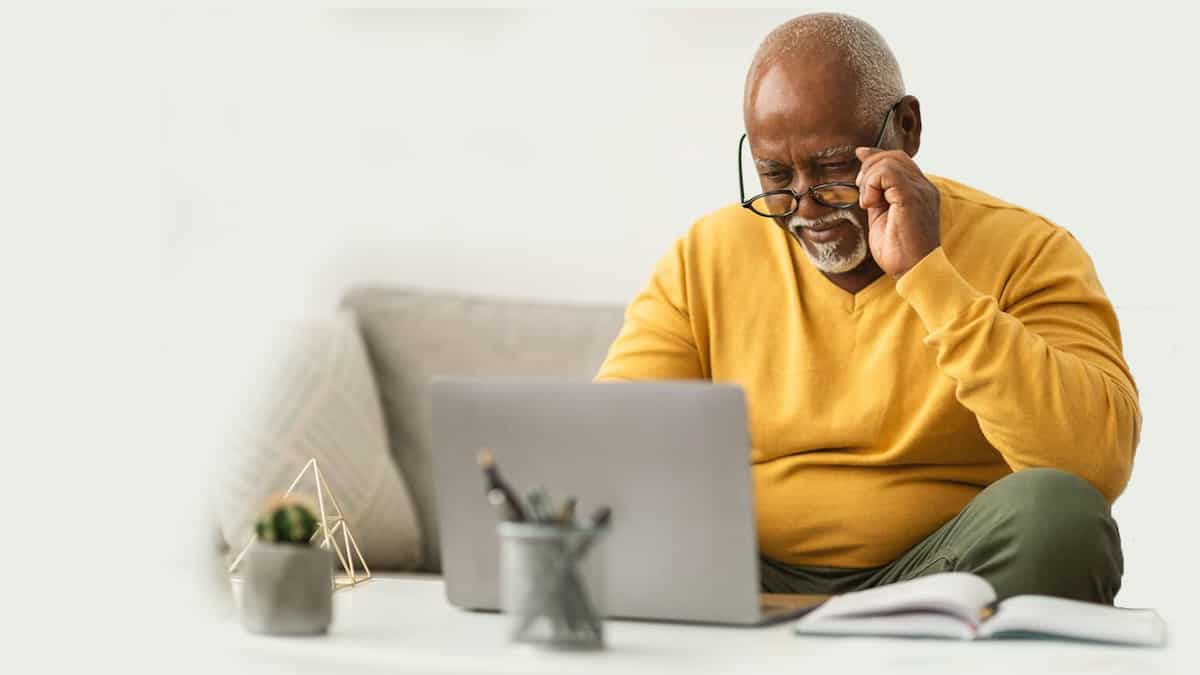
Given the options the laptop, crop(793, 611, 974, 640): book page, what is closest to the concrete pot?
the laptop

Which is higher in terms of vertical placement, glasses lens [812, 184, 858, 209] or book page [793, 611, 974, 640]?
glasses lens [812, 184, 858, 209]

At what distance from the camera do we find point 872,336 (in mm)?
1895

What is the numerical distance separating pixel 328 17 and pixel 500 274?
66 cm

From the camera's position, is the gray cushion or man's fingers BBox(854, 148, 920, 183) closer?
man's fingers BBox(854, 148, 920, 183)

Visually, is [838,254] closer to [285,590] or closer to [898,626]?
[898,626]

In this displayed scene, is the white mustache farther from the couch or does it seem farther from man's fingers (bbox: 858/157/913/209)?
the couch

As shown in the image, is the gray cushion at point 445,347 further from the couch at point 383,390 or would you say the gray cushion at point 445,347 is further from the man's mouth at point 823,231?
the man's mouth at point 823,231

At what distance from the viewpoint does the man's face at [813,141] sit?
1.83 m

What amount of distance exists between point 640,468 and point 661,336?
0.76 m

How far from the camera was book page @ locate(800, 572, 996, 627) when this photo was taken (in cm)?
123

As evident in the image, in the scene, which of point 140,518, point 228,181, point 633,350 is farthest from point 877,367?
point 228,181

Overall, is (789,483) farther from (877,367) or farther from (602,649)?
(602,649)

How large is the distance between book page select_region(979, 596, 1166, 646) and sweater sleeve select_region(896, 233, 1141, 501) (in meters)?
0.41

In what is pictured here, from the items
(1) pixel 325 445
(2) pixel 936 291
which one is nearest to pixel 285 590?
(2) pixel 936 291
